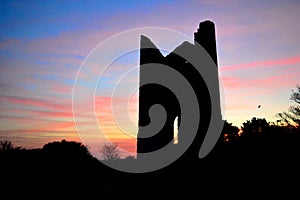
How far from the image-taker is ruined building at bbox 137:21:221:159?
14891mm

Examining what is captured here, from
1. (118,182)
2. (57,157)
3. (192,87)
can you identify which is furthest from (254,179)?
(57,157)

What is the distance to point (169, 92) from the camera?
627 inches

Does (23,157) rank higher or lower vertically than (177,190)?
higher

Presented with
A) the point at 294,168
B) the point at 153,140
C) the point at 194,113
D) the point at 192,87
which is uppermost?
the point at 192,87

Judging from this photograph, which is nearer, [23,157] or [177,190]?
[177,190]

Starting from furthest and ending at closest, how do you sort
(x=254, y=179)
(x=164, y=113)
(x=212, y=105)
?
(x=164, y=113)
(x=212, y=105)
(x=254, y=179)

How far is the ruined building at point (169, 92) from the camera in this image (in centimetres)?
1489

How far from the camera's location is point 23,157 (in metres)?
15.2

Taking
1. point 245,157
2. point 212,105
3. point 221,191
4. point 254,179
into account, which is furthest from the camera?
point 212,105

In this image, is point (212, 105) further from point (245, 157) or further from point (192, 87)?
point (245, 157)

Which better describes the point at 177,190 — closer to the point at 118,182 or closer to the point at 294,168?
the point at 118,182

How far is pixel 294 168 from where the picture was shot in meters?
9.30

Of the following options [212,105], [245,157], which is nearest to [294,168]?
[245,157]

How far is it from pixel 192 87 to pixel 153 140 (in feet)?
13.2
